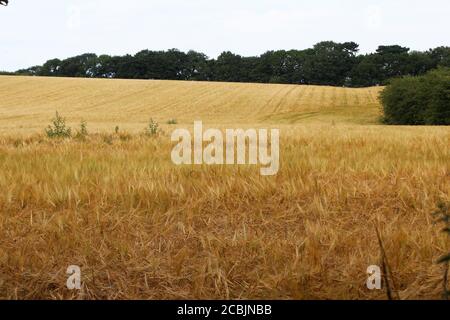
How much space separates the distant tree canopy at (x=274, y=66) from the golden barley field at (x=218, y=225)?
3402 inches

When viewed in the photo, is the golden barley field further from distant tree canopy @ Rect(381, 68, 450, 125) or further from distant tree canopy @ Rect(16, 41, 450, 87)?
distant tree canopy @ Rect(16, 41, 450, 87)

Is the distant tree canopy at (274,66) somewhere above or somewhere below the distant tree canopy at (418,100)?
above

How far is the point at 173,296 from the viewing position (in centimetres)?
214

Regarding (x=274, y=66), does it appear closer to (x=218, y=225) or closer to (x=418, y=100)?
(x=418, y=100)

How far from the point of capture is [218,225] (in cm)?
296

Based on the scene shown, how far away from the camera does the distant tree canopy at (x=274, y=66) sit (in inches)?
3378

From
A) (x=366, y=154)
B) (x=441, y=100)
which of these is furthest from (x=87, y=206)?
(x=441, y=100)

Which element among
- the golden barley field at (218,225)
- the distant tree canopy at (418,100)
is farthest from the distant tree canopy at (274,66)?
the golden barley field at (218,225)

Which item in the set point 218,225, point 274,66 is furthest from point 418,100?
point 274,66

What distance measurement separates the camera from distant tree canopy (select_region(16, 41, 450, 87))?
282 ft

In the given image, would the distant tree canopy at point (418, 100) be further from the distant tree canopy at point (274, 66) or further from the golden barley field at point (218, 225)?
the distant tree canopy at point (274, 66)

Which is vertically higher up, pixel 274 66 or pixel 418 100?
pixel 274 66

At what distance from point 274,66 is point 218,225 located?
94178 mm

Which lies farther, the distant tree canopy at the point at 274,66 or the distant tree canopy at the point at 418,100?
the distant tree canopy at the point at 274,66
